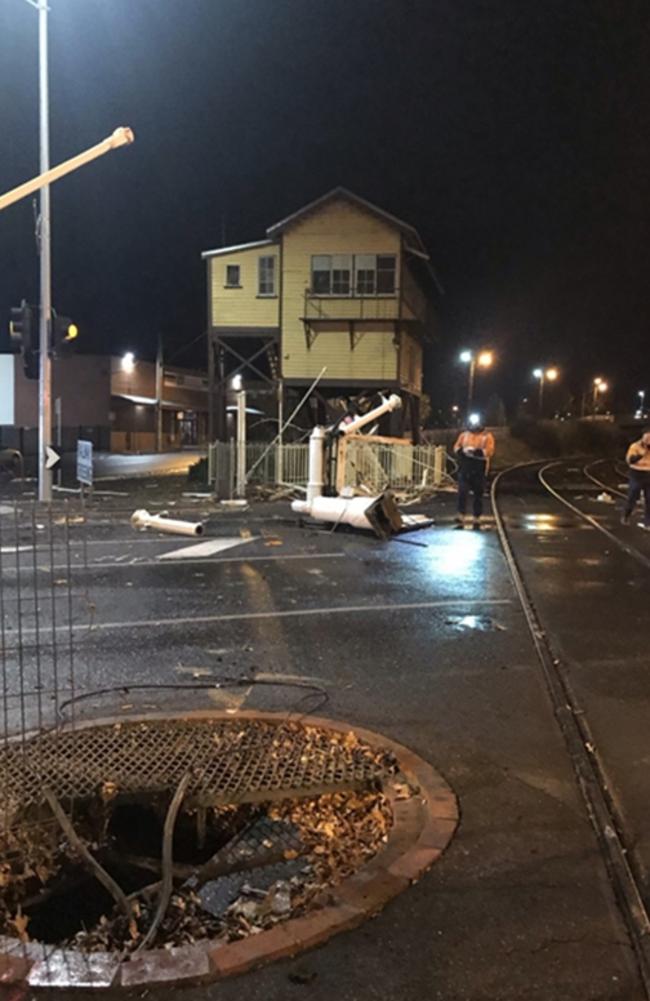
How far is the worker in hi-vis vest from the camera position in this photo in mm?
14641

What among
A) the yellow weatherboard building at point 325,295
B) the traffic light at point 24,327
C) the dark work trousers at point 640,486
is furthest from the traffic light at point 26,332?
the yellow weatherboard building at point 325,295

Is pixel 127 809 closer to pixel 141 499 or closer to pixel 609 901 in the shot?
pixel 609 901

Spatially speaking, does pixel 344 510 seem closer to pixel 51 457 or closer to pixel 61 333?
pixel 51 457

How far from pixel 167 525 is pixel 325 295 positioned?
18131 mm

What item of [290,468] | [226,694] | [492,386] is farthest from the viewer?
[492,386]

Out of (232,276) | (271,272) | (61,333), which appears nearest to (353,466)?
(61,333)

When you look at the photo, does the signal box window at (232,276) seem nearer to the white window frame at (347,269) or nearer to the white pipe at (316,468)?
the white window frame at (347,269)

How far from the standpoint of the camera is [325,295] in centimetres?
3041

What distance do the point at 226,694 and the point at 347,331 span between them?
26177 mm

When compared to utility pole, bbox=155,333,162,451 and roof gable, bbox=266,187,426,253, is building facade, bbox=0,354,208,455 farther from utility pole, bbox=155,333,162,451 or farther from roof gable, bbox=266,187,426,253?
roof gable, bbox=266,187,426,253

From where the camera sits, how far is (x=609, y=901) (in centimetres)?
332

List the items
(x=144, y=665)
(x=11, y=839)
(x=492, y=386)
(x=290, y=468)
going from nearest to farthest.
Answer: (x=11, y=839)
(x=144, y=665)
(x=290, y=468)
(x=492, y=386)

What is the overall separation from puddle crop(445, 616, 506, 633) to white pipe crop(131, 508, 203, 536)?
685 centimetres

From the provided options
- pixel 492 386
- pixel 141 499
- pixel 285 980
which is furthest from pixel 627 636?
pixel 492 386
